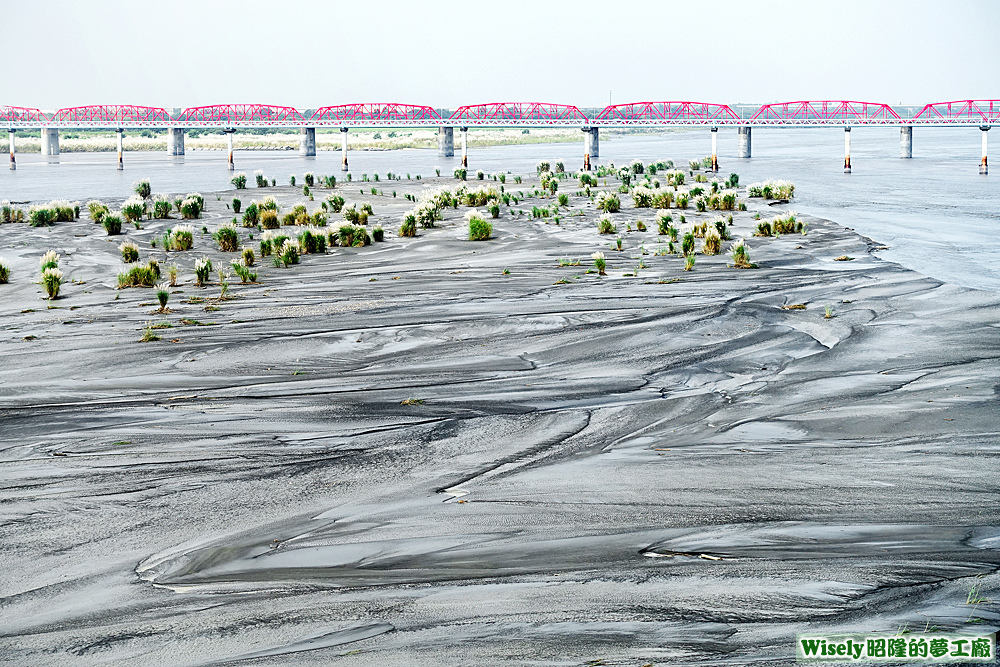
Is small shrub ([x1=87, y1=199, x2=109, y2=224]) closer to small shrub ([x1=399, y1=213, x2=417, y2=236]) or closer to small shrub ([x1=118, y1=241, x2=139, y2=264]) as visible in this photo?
small shrub ([x1=118, y1=241, x2=139, y2=264])

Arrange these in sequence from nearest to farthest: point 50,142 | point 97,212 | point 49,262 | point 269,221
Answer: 1. point 49,262
2. point 269,221
3. point 97,212
4. point 50,142

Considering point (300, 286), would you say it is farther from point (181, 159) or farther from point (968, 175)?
point (181, 159)

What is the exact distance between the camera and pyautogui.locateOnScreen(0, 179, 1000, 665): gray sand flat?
20.3 feet

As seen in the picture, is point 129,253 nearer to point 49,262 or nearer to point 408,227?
point 49,262

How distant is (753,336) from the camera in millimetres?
14680

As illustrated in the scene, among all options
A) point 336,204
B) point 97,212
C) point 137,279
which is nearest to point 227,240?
point 137,279

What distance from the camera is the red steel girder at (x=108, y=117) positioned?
422 feet

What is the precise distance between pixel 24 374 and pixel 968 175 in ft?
234

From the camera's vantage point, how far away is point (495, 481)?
878cm

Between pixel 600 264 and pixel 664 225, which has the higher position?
pixel 664 225

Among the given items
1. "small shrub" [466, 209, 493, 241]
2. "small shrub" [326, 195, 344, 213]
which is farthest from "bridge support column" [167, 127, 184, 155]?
"small shrub" [466, 209, 493, 241]

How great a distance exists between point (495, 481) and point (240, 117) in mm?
126036

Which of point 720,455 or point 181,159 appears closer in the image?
point 720,455

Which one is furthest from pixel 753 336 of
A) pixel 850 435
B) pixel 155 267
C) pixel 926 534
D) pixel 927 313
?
pixel 155 267
